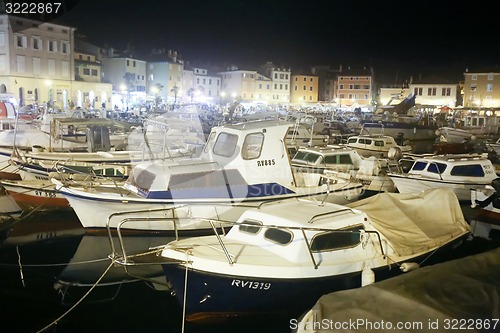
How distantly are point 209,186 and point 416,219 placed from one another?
552cm

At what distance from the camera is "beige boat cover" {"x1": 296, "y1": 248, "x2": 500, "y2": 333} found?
17.3 feet

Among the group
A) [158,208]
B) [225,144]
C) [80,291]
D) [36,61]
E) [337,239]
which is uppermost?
[36,61]

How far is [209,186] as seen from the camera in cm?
1309

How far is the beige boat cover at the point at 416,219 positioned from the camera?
375 inches

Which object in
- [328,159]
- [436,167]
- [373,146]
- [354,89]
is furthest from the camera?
[354,89]

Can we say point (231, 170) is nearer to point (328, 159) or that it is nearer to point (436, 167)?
point (328, 159)

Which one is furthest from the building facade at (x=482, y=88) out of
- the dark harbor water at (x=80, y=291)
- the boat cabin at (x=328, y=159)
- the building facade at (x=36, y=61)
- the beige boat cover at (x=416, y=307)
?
the beige boat cover at (x=416, y=307)

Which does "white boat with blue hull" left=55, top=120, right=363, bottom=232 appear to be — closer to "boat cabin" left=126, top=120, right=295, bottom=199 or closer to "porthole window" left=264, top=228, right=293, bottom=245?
"boat cabin" left=126, top=120, right=295, bottom=199

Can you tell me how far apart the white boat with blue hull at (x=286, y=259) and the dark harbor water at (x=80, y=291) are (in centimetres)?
64

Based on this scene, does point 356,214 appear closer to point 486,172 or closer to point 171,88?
point 486,172

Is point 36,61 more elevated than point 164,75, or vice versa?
point 164,75

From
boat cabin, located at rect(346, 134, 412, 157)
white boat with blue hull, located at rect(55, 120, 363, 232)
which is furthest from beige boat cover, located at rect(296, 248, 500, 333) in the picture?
boat cabin, located at rect(346, 134, 412, 157)

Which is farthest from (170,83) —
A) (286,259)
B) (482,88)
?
(286,259)

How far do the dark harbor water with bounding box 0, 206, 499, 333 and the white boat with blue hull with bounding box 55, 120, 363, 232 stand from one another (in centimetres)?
101
